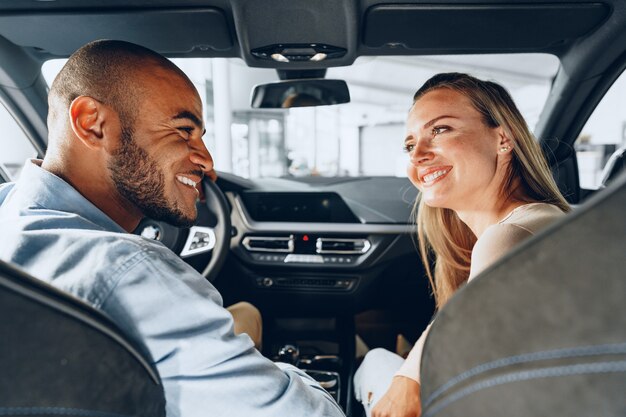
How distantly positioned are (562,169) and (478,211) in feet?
4.02

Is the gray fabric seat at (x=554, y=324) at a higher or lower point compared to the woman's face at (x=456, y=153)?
higher

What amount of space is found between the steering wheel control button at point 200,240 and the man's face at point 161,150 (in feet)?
4.11

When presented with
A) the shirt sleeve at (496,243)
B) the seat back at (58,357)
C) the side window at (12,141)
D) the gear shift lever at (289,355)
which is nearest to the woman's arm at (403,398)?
the shirt sleeve at (496,243)

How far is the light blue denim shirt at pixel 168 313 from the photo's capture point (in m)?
0.79

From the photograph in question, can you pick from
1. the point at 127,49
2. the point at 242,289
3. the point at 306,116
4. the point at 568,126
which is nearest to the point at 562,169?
the point at 568,126

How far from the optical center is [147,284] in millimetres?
792

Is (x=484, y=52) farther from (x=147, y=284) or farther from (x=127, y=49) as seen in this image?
(x=147, y=284)

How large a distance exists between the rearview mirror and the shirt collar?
5.10 feet

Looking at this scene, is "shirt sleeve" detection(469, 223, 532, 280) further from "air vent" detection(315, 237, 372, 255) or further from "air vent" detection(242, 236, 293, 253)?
"air vent" detection(242, 236, 293, 253)

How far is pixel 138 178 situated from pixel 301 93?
144cm

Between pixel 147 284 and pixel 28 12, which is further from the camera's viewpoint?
pixel 28 12

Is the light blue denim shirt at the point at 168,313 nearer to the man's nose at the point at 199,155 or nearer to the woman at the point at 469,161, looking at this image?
the man's nose at the point at 199,155

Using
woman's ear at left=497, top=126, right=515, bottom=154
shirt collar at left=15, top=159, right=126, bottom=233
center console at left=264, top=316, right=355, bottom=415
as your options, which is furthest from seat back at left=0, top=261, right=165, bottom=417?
center console at left=264, top=316, right=355, bottom=415

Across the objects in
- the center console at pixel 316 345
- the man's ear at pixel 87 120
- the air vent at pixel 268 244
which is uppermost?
the man's ear at pixel 87 120
